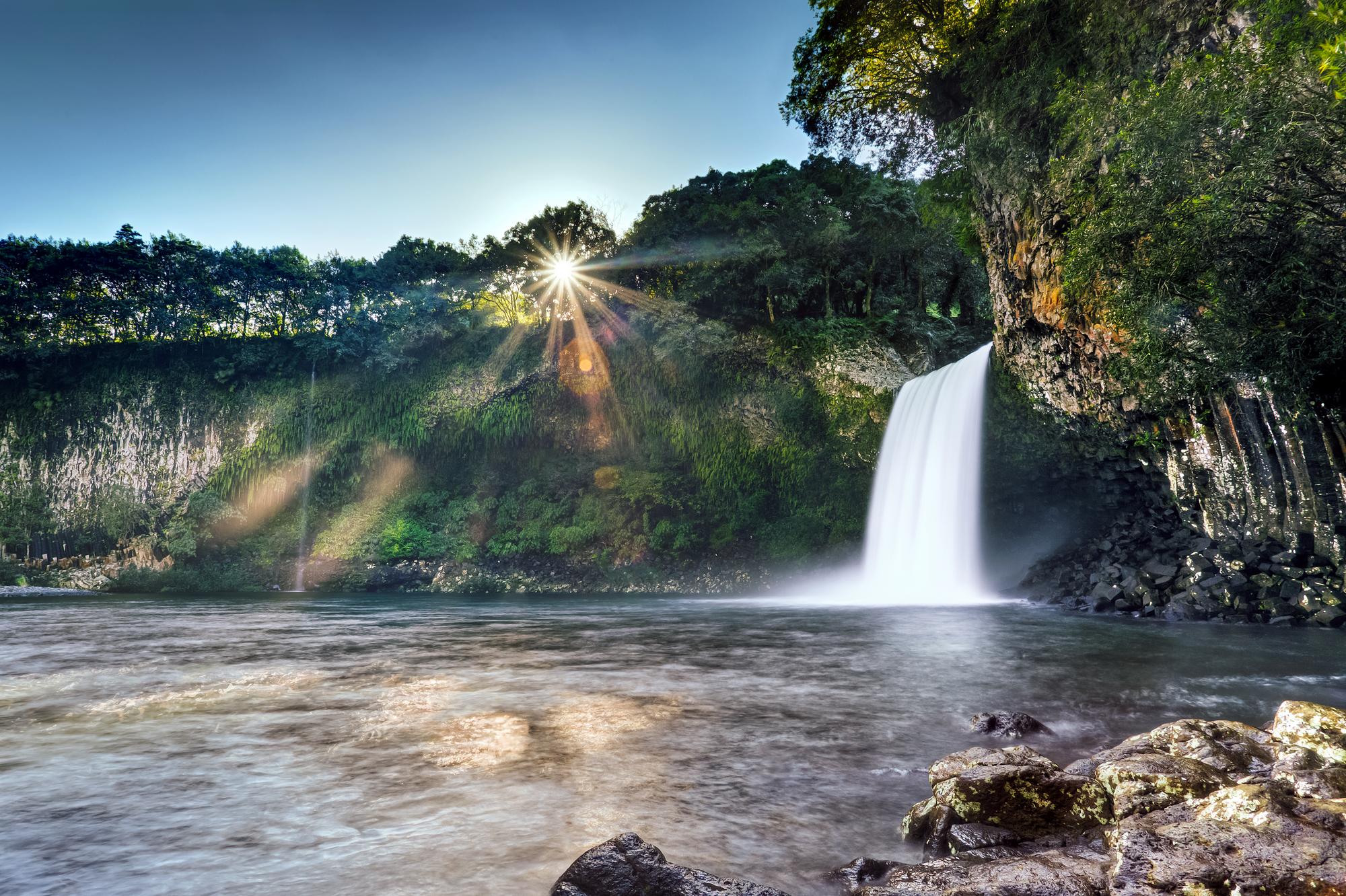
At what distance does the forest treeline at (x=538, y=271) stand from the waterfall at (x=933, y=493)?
4172mm

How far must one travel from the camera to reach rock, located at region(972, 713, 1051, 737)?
5.21 meters

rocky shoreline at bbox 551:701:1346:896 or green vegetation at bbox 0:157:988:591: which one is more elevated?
green vegetation at bbox 0:157:988:591

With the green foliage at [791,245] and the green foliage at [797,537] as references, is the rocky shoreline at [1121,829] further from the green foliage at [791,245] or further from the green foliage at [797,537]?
the green foliage at [791,245]

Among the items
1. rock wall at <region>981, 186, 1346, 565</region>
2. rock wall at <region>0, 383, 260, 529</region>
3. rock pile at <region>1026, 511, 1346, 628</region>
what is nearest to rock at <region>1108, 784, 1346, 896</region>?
rock wall at <region>981, 186, 1346, 565</region>

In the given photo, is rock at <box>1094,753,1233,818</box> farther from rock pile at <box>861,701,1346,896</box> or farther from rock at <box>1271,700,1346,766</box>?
rock at <box>1271,700,1346,766</box>

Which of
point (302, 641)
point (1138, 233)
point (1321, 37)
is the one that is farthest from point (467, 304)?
point (1321, 37)

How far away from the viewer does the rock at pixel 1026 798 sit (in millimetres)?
3248

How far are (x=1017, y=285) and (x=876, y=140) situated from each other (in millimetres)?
8237

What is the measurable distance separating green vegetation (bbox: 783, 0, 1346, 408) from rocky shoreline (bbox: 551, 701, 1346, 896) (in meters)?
5.97

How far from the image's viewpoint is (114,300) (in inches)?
1291

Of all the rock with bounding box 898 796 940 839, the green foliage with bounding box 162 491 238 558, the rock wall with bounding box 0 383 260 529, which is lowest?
the rock with bounding box 898 796 940 839

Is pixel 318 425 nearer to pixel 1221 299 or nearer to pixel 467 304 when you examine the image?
pixel 467 304

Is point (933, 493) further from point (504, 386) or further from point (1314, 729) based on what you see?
point (504, 386)

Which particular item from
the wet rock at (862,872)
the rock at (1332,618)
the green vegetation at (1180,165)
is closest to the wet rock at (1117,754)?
the wet rock at (862,872)
